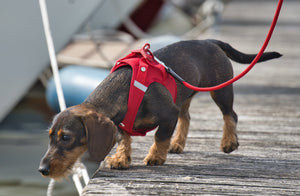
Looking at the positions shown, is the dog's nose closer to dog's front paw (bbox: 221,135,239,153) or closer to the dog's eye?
the dog's eye

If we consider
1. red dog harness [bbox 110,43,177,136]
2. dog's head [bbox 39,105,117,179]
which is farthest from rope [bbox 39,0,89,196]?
red dog harness [bbox 110,43,177,136]

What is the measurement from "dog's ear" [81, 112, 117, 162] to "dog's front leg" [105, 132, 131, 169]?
47 centimetres

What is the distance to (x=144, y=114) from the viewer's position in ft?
8.43

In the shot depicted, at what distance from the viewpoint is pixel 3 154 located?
5.21 m

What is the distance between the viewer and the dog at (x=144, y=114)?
7.38 feet

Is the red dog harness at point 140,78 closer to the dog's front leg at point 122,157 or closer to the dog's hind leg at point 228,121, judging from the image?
the dog's front leg at point 122,157

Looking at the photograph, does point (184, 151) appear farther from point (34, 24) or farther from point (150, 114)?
point (34, 24)

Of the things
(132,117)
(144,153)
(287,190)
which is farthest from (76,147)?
(287,190)

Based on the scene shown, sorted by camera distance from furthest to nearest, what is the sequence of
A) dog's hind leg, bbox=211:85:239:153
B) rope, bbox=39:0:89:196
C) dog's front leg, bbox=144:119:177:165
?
dog's hind leg, bbox=211:85:239:153 → dog's front leg, bbox=144:119:177:165 → rope, bbox=39:0:89:196

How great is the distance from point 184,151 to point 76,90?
8.38 ft

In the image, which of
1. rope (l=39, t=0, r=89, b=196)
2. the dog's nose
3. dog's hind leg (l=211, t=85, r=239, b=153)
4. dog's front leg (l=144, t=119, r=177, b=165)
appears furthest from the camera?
dog's hind leg (l=211, t=85, r=239, b=153)

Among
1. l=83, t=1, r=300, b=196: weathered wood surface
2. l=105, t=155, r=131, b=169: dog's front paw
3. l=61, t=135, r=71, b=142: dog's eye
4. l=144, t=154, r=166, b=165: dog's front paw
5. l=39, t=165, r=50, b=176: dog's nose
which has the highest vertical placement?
l=61, t=135, r=71, b=142: dog's eye

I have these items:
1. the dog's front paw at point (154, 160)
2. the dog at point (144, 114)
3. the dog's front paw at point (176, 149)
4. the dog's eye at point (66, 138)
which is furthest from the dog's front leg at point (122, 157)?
→ the dog's eye at point (66, 138)

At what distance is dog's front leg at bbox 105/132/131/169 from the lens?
9.10ft
